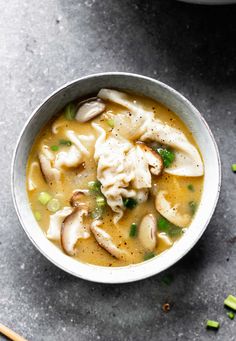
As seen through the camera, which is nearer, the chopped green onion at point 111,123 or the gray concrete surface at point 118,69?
the chopped green onion at point 111,123

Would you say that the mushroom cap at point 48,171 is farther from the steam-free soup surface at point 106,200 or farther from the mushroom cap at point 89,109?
the mushroom cap at point 89,109

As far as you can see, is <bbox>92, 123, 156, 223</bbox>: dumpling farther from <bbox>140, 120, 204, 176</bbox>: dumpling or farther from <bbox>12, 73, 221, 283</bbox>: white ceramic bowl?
<bbox>12, 73, 221, 283</bbox>: white ceramic bowl

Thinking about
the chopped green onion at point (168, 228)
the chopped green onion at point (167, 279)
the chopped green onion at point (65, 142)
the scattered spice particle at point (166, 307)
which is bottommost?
the scattered spice particle at point (166, 307)

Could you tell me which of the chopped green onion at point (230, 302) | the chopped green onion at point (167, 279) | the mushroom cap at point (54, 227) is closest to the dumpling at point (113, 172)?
the mushroom cap at point (54, 227)

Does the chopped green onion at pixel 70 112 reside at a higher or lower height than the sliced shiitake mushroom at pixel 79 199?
higher

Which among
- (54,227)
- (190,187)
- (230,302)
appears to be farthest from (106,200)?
(230,302)

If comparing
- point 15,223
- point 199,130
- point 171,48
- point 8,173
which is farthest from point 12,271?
point 171,48

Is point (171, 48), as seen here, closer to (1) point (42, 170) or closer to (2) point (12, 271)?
(1) point (42, 170)

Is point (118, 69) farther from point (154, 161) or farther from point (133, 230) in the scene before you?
point (133, 230)
